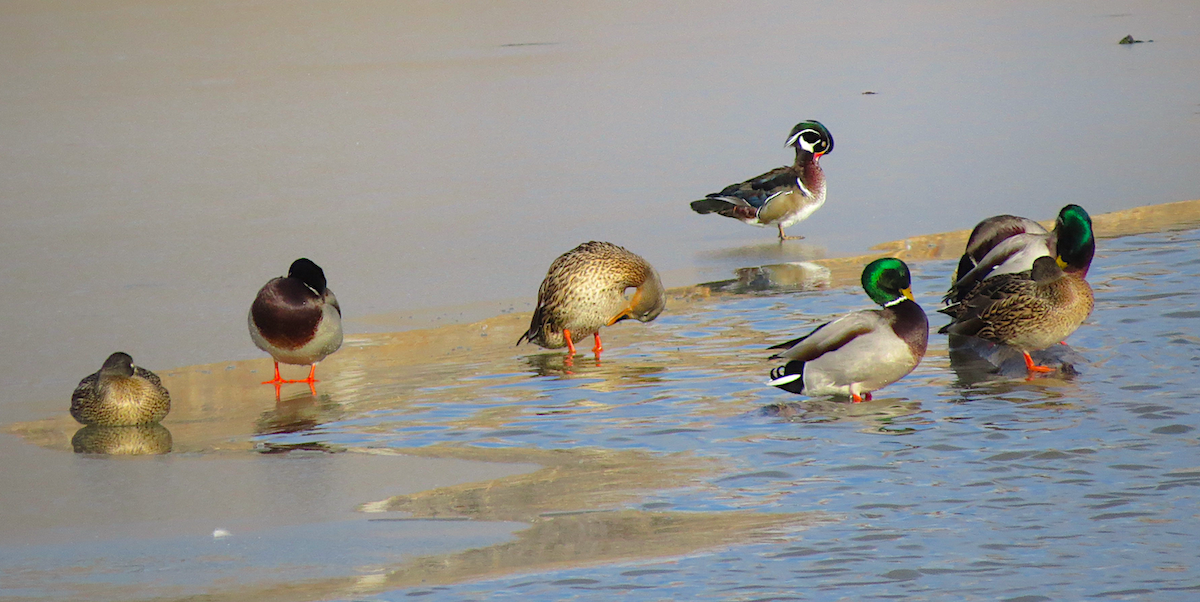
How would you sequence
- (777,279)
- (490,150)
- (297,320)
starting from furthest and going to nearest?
(490,150) → (777,279) → (297,320)

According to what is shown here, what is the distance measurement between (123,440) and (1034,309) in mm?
4051

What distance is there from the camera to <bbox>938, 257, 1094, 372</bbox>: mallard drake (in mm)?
6871

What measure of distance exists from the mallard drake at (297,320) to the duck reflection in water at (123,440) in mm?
746

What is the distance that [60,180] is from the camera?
1234cm

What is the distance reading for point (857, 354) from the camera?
6328 mm

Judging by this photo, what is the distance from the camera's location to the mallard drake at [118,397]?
21.1ft

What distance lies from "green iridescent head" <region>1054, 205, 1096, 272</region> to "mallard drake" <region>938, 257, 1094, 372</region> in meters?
0.38

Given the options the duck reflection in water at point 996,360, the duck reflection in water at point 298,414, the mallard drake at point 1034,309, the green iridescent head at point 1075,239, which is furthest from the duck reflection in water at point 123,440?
the green iridescent head at point 1075,239

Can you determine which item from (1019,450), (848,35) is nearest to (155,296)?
(1019,450)

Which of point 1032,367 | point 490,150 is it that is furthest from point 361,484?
point 490,150

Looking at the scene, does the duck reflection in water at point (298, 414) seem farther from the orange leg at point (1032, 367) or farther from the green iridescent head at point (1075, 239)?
the green iridescent head at point (1075, 239)

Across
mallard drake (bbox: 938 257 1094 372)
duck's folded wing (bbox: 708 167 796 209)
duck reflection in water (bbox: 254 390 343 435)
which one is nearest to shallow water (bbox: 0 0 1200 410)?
duck's folded wing (bbox: 708 167 796 209)

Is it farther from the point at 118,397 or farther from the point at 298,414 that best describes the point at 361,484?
the point at 118,397

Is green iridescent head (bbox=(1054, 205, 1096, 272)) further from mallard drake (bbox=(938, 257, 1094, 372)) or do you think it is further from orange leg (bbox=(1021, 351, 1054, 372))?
orange leg (bbox=(1021, 351, 1054, 372))
